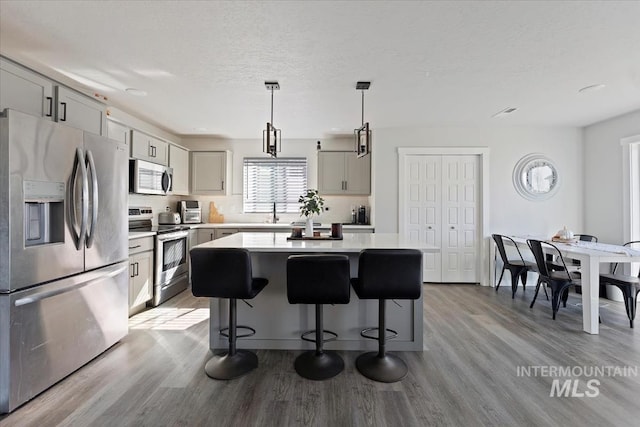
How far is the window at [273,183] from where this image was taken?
552 centimetres

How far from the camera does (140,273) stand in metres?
3.45

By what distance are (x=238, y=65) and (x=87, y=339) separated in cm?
254

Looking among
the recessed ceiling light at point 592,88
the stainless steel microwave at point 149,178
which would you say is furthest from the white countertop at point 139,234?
the recessed ceiling light at point 592,88

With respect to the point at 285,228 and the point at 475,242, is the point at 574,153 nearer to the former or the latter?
the point at 475,242

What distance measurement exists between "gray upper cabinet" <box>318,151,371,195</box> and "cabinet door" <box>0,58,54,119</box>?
3537 mm

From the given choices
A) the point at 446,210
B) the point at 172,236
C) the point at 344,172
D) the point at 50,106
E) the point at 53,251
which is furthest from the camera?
the point at 344,172

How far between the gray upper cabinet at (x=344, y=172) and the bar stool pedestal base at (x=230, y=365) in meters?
3.29

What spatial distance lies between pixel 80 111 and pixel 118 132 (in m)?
0.80

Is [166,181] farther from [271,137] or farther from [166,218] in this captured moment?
[271,137]

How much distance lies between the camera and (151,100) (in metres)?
3.54

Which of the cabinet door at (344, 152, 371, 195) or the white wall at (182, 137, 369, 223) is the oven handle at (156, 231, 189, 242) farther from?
the cabinet door at (344, 152, 371, 195)

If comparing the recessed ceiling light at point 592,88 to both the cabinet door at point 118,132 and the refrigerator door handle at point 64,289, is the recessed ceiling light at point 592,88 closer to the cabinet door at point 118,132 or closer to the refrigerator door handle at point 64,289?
the refrigerator door handle at point 64,289

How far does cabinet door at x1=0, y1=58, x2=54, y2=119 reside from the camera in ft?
6.82

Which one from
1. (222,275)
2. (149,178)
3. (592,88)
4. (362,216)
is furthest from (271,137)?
(592,88)
